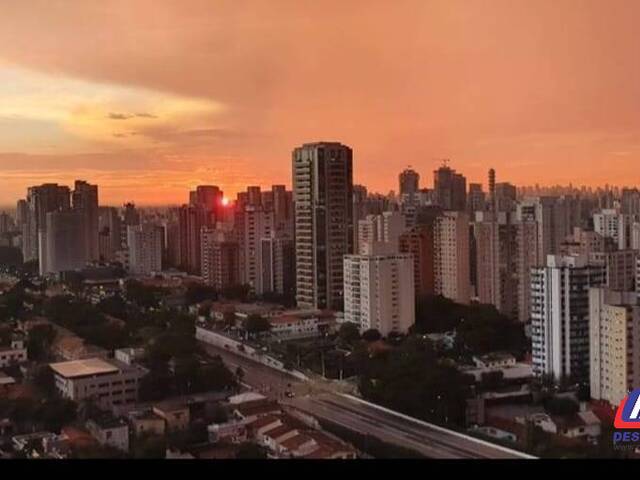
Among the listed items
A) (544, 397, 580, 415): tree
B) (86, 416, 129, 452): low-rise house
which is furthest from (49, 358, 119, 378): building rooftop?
(544, 397, 580, 415): tree

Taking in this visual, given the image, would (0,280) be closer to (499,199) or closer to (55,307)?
(55,307)

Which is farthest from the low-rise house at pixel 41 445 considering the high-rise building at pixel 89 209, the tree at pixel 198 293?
the tree at pixel 198 293

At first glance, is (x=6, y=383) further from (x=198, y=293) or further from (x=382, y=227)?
(x=382, y=227)

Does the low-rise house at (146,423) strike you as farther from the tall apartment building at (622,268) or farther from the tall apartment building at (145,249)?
the tall apartment building at (145,249)

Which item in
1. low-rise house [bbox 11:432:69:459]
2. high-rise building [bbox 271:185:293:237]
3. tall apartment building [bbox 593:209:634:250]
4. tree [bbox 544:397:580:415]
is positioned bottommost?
tree [bbox 544:397:580:415]

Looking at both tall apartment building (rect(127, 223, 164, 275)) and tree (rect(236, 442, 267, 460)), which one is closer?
tree (rect(236, 442, 267, 460))

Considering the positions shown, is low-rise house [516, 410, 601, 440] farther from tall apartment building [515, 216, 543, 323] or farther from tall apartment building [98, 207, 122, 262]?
tall apartment building [98, 207, 122, 262]

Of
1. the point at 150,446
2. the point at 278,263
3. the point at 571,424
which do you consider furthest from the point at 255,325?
the point at 150,446
